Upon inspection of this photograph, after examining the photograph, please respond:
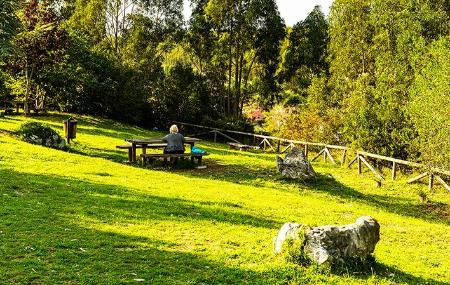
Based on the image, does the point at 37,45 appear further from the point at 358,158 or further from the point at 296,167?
the point at 358,158

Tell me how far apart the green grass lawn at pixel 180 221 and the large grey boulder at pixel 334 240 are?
35 cm

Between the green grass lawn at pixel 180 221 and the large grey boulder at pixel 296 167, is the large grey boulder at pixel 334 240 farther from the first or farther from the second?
the large grey boulder at pixel 296 167

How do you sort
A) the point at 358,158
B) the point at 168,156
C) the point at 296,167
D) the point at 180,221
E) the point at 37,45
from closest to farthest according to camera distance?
the point at 180,221 → the point at 296,167 → the point at 168,156 → the point at 358,158 → the point at 37,45

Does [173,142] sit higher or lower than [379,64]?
lower

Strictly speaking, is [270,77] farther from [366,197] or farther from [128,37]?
[366,197]

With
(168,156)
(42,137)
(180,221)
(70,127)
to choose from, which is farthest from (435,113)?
(42,137)

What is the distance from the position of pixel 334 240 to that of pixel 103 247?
4678 mm

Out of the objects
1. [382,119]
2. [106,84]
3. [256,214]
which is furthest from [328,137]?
[256,214]

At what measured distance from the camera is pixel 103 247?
874cm

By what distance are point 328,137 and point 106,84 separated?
22735mm

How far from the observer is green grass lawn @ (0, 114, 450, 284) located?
7770 millimetres

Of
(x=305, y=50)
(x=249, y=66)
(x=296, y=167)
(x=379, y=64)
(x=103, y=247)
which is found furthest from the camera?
(x=249, y=66)

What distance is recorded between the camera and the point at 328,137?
122ft

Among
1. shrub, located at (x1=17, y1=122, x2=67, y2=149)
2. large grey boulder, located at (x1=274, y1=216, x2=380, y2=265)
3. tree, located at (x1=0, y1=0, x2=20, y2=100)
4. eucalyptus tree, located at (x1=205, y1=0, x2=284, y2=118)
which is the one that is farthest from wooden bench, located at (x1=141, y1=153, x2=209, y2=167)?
eucalyptus tree, located at (x1=205, y1=0, x2=284, y2=118)
